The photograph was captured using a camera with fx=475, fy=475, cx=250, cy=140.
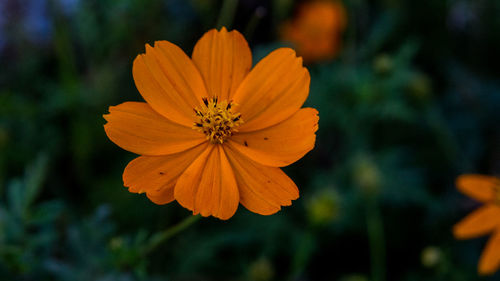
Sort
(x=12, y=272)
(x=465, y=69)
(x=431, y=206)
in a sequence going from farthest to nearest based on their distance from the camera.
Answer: (x=465, y=69) → (x=431, y=206) → (x=12, y=272)

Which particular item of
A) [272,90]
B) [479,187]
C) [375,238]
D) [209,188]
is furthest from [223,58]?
[375,238]

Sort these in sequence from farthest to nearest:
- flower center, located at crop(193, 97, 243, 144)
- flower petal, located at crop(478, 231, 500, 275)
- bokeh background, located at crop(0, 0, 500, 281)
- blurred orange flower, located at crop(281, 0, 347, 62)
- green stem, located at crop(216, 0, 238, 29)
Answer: blurred orange flower, located at crop(281, 0, 347, 62) → bokeh background, located at crop(0, 0, 500, 281) → green stem, located at crop(216, 0, 238, 29) → flower petal, located at crop(478, 231, 500, 275) → flower center, located at crop(193, 97, 243, 144)

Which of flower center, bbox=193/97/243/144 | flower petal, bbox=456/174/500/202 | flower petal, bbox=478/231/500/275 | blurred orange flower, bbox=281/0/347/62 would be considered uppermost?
blurred orange flower, bbox=281/0/347/62

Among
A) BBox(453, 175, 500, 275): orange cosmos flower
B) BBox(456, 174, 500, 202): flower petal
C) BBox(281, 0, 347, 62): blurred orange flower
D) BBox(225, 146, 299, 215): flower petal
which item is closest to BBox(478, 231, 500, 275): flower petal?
BBox(453, 175, 500, 275): orange cosmos flower

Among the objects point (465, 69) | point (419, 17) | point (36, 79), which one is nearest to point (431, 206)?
point (465, 69)

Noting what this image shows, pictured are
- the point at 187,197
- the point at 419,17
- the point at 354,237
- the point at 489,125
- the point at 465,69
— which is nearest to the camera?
the point at 187,197

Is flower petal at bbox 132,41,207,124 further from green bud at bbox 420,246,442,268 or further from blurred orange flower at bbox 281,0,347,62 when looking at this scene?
blurred orange flower at bbox 281,0,347,62

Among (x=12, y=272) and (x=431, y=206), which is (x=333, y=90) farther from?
(x=12, y=272)
